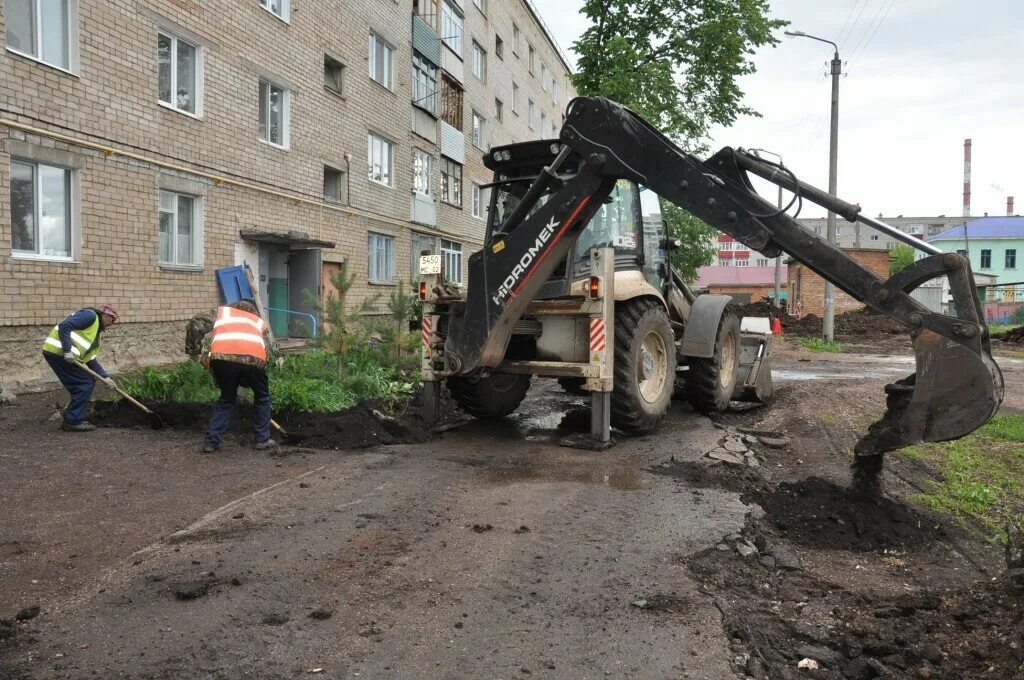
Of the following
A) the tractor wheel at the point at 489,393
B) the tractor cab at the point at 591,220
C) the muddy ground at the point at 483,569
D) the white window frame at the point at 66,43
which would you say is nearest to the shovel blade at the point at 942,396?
the muddy ground at the point at 483,569

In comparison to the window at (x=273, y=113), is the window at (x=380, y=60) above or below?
above

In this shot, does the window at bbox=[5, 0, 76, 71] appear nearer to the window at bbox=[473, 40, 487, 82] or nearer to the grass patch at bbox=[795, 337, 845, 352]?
the grass patch at bbox=[795, 337, 845, 352]

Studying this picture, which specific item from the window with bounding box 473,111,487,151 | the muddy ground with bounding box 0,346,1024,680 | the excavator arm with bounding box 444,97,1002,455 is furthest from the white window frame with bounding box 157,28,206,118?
the window with bounding box 473,111,487,151

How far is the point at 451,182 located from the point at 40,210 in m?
16.2

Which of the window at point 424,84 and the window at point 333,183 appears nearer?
the window at point 333,183

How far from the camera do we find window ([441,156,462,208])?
25.2 metres

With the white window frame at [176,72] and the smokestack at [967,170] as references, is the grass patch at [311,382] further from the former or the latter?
the smokestack at [967,170]

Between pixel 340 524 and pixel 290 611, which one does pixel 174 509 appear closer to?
pixel 340 524

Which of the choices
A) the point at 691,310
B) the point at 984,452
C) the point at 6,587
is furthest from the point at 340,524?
the point at 984,452

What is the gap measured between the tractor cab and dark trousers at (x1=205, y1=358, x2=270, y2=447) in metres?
2.49

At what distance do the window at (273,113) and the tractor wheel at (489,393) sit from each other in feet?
32.3

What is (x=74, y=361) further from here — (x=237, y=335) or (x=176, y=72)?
(x=176, y=72)

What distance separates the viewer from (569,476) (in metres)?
5.98

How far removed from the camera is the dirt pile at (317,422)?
7.39m
